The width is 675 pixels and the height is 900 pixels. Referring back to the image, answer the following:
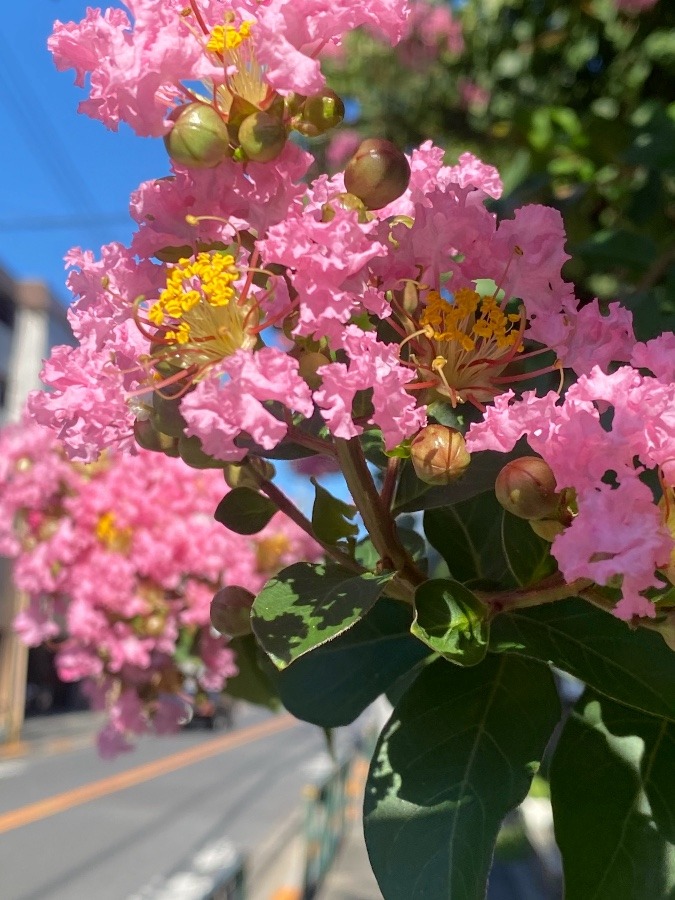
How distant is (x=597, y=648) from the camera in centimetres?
52

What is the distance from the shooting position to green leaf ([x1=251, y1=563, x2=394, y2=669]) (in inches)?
17.2

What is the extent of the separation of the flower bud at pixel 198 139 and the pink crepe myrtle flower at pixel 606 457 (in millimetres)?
202

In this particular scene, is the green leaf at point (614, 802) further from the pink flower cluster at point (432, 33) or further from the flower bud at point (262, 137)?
the pink flower cluster at point (432, 33)

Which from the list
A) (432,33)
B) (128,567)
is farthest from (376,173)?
(432,33)

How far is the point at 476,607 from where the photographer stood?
48 cm

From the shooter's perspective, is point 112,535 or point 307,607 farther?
point 112,535

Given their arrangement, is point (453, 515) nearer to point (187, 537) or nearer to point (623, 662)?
point (623, 662)

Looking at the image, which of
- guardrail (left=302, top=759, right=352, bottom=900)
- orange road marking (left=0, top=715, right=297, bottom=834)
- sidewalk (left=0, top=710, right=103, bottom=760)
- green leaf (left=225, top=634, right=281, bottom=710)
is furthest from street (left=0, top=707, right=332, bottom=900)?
green leaf (left=225, top=634, right=281, bottom=710)

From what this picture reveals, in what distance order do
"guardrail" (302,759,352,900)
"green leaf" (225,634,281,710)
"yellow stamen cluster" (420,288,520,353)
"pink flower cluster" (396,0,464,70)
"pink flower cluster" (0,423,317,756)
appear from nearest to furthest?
"yellow stamen cluster" (420,288,520,353) → "green leaf" (225,634,281,710) → "pink flower cluster" (0,423,317,756) → "pink flower cluster" (396,0,464,70) → "guardrail" (302,759,352,900)

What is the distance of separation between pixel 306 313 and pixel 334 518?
7.0 inches

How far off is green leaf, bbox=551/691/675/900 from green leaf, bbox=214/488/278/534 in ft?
0.83

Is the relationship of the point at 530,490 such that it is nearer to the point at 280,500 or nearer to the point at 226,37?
the point at 280,500

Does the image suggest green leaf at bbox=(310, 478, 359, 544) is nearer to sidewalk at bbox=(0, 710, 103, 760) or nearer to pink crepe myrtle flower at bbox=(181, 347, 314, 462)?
pink crepe myrtle flower at bbox=(181, 347, 314, 462)

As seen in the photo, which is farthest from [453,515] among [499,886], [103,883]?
[103,883]
